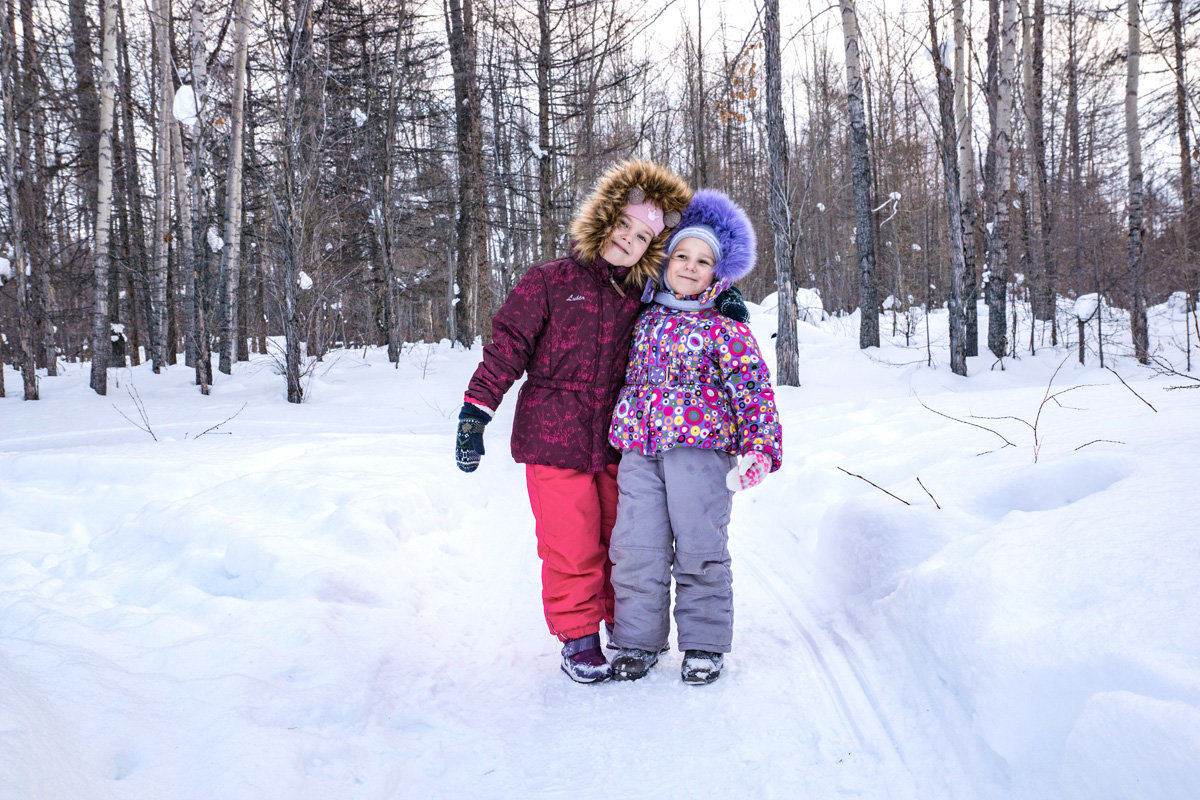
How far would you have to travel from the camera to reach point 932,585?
7.30 feet

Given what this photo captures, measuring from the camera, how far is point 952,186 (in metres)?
7.98

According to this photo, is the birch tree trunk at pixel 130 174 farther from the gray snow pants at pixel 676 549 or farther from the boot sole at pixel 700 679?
the boot sole at pixel 700 679

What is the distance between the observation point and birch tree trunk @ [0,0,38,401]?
8.25m

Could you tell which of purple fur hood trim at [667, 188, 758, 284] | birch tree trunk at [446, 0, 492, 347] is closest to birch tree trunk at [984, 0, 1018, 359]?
birch tree trunk at [446, 0, 492, 347]

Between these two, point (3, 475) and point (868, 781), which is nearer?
point (868, 781)

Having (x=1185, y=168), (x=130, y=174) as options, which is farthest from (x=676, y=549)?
(x=130, y=174)

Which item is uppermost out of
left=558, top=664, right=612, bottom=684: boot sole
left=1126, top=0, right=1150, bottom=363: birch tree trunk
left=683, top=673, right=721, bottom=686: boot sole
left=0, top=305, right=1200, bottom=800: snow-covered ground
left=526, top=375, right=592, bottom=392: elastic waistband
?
left=1126, top=0, right=1150, bottom=363: birch tree trunk

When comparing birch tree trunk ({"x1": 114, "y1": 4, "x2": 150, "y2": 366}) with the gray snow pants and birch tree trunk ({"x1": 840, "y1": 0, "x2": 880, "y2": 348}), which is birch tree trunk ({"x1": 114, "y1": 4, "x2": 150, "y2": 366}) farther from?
the gray snow pants

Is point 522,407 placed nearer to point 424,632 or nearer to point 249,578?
point 424,632

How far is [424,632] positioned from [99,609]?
1120 mm

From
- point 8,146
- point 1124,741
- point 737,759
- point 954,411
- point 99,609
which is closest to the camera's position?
point 1124,741

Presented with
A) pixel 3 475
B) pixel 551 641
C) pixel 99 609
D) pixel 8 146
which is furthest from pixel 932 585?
pixel 8 146

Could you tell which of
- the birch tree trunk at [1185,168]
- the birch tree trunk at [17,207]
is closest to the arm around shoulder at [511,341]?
the birch tree trunk at [1185,168]

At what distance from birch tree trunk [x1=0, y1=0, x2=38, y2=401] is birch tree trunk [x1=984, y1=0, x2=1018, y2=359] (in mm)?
13085
